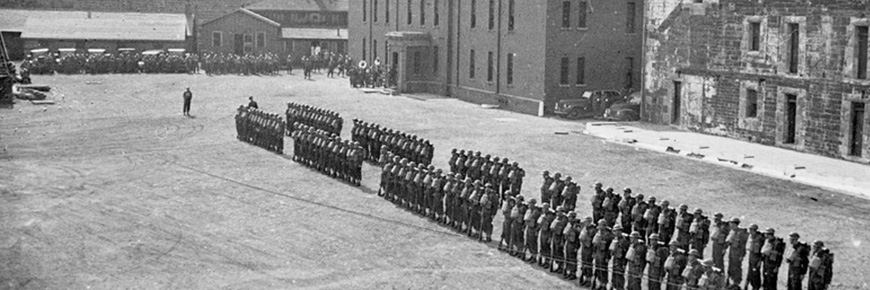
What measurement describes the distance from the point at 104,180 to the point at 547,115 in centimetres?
2286

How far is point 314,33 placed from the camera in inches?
3231

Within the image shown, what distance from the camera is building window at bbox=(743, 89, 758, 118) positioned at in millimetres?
38531

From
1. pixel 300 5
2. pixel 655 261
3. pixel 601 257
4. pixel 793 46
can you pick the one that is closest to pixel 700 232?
pixel 601 257

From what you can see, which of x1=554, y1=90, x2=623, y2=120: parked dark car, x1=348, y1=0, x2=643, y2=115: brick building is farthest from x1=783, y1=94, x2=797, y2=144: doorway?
x1=348, y1=0, x2=643, y2=115: brick building

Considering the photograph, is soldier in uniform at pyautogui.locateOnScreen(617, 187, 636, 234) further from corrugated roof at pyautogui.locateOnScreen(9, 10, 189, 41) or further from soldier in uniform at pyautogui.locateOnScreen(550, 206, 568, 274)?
corrugated roof at pyautogui.locateOnScreen(9, 10, 189, 41)

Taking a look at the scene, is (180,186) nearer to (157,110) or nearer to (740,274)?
(740,274)

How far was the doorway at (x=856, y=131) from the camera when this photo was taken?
34.0m

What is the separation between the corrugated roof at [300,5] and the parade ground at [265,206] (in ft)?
122

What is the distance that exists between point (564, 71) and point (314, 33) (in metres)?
36.7

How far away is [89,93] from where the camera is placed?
5462cm

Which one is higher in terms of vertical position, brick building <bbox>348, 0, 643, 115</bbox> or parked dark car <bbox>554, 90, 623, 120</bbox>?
brick building <bbox>348, 0, 643, 115</bbox>

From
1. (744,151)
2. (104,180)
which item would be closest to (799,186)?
(744,151)

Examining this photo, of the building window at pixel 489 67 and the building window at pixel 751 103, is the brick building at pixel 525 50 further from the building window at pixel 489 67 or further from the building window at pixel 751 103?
the building window at pixel 751 103

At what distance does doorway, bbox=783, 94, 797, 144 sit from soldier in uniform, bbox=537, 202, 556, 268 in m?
18.4
